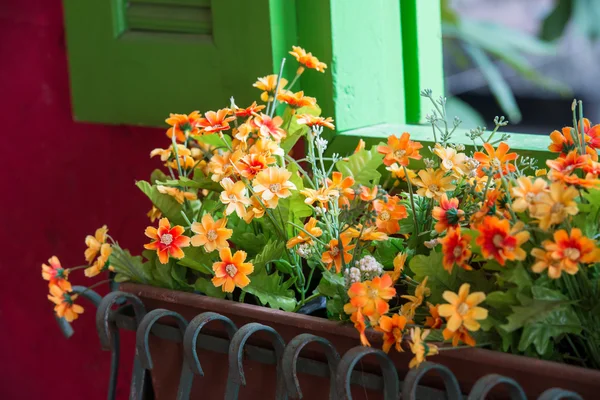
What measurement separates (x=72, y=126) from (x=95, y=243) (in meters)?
0.54

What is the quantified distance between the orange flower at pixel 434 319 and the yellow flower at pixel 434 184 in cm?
13

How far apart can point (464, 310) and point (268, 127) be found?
33 centimetres

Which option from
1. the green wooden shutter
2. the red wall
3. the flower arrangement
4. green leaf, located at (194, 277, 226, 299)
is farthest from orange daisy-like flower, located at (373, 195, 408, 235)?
the red wall

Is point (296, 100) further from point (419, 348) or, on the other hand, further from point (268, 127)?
point (419, 348)

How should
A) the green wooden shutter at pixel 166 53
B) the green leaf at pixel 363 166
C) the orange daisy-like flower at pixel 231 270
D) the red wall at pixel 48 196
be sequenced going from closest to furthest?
the orange daisy-like flower at pixel 231 270 → the green leaf at pixel 363 166 → the green wooden shutter at pixel 166 53 → the red wall at pixel 48 196

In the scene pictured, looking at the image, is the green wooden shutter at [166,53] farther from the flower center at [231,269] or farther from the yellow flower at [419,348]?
the yellow flower at [419,348]

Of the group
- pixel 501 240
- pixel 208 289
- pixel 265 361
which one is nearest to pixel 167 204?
pixel 208 289

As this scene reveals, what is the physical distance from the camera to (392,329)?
80cm

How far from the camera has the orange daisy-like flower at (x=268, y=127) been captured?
0.95 meters

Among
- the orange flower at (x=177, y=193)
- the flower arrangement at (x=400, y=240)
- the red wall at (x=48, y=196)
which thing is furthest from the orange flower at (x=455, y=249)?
the red wall at (x=48, y=196)

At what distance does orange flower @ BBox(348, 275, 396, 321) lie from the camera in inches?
31.4

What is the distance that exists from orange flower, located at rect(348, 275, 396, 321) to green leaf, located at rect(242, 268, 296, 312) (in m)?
0.16

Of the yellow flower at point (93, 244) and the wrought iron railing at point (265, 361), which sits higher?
the yellow flower at point (93, 244)

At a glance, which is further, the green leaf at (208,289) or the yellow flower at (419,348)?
the green leaf at (208,289)
